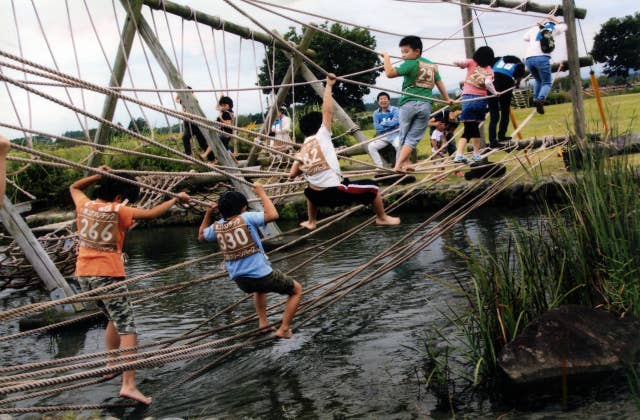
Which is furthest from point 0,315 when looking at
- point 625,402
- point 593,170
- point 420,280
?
point 420,280

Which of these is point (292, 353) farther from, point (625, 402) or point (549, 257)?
point (625, 402)

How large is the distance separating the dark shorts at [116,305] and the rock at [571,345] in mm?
2520

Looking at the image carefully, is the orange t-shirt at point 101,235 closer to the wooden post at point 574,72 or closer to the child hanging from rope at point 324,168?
the child hanging from rope at point 324,168

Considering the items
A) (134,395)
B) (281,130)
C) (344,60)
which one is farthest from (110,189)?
(344,60)

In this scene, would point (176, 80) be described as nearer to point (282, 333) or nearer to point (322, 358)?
point (322, 358)

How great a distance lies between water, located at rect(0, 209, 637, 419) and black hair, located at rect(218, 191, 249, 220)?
4.43ft

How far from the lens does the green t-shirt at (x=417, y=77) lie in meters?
7.95

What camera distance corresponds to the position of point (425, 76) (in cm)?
798

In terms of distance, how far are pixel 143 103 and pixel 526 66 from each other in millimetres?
6214

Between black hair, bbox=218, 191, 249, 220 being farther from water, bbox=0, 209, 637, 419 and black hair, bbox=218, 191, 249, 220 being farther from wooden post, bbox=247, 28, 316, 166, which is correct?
wooden post, bbox=247, 28, 316, 166

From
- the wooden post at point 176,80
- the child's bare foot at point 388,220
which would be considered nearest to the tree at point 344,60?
the wooden post at point 176,80

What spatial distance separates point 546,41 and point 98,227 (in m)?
7.01

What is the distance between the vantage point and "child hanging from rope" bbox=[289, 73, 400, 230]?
6.24 metres

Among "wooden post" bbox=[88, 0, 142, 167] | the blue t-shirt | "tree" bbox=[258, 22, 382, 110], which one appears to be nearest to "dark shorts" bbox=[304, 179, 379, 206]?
the blue t-shirt
